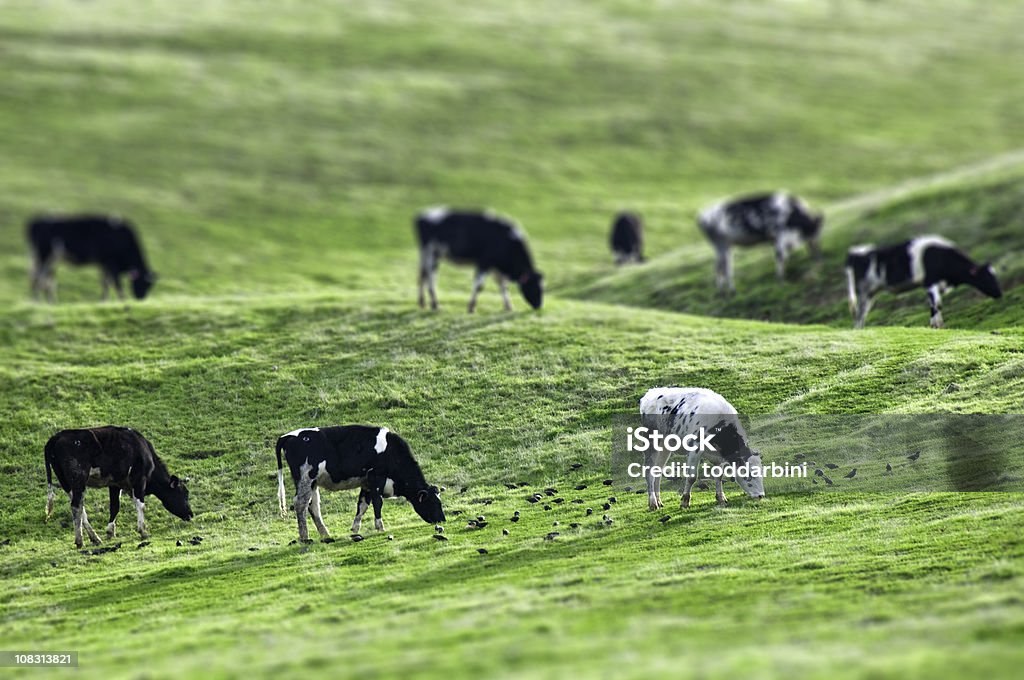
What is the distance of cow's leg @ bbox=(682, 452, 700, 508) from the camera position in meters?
22.5

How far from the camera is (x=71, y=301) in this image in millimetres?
58219

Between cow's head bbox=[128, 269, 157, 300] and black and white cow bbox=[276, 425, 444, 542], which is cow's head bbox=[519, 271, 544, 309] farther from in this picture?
cow's head bbox=[128, 269, 157, 300]

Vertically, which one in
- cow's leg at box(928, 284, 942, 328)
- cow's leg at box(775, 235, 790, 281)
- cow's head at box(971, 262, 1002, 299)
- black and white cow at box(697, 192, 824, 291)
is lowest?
cow's leg at box(928, 284, 942, 328)

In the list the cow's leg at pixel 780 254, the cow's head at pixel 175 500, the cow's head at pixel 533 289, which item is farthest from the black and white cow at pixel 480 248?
the cow's head at pixel 175 500

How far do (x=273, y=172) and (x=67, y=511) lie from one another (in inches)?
2291

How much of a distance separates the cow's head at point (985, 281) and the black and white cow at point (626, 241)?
26.3m

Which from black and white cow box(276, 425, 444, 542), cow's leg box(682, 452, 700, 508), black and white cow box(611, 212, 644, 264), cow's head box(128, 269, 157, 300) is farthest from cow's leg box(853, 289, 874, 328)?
cow's head box(128, 269, 157, 300)

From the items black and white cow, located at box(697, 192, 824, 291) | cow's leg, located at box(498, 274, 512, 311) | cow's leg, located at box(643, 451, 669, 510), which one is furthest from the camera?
black and white cow, located at box(697, 192, 824, 291)

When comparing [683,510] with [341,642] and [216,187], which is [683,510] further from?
[216,187]

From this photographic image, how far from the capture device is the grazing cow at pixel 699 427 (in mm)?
22547

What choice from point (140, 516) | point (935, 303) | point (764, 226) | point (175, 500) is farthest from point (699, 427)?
point (764, 226)

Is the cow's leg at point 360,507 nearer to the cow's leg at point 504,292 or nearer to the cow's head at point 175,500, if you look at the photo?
the cow's head at point 175,500

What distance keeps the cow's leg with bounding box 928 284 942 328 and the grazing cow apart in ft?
46.7

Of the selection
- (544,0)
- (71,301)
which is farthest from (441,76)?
(71,301)
